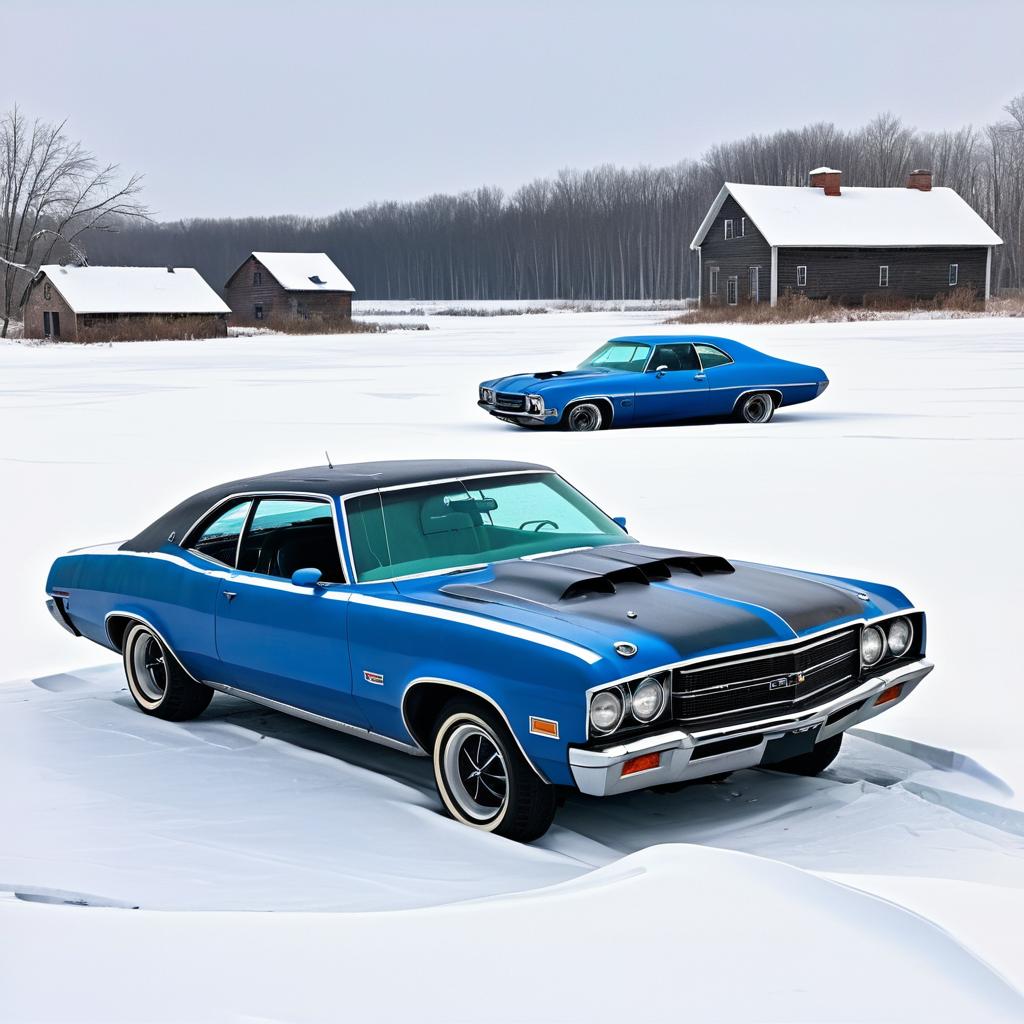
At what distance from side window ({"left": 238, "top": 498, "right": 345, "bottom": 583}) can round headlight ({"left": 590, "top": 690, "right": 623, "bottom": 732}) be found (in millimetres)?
1737

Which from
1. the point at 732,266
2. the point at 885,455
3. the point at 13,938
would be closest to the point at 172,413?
the point at 885,455

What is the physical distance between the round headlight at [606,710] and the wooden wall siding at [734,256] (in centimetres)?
5924

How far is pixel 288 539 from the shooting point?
249 inches

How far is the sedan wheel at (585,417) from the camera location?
1927 cm

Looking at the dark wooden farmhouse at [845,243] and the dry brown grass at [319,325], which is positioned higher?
the dark wooden farmhouse at [845,243]

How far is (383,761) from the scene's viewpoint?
5.80 meters

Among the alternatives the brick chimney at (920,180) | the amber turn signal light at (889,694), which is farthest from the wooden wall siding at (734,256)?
the amber turn signal light at (889,694)

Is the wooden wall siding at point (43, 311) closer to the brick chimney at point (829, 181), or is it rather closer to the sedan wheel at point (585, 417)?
the brick chimney at point (829, 181)

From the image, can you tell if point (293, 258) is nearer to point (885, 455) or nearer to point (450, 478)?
point (885, 455)

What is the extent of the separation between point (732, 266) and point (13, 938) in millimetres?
64199

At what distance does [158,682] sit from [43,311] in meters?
66.4

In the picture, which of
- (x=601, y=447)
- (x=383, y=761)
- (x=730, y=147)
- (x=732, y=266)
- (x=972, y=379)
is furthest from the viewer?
(x=730, y=147)

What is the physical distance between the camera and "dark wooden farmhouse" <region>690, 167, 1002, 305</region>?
61.4 meters

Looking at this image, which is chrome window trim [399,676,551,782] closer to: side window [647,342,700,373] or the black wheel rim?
the black wheel rim
